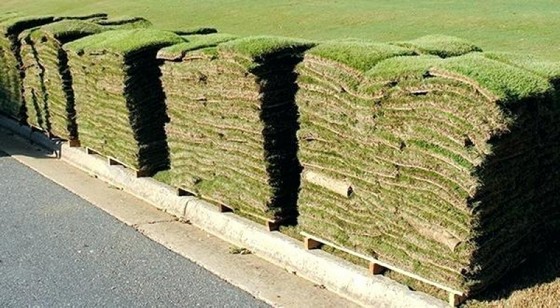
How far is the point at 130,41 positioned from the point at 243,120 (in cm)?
283

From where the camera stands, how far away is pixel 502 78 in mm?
5648

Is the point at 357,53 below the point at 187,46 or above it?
above

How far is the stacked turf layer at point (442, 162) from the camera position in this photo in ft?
18.4

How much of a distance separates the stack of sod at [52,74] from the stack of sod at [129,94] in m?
0.97

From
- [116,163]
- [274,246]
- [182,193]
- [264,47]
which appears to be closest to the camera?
[264,47]

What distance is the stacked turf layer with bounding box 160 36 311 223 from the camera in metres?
7.64

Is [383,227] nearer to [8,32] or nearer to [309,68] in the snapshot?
[309,68]

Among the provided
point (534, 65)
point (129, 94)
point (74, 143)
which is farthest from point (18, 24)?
point (534, 65)

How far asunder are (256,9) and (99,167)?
13.9 metres

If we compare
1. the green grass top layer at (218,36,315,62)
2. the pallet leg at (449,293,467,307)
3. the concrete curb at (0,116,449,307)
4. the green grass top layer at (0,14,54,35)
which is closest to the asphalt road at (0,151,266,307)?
the concrete curb at (0,116,449,307)

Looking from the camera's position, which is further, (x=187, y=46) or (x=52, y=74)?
(x=52, y=74)

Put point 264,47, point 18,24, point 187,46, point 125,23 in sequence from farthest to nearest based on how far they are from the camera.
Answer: point 125,23 < point 18,24 < point 187,46 < point 264,47

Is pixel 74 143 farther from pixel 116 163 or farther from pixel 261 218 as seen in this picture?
pixel 261 218

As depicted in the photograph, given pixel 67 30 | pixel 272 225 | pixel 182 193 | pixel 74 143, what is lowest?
pixel 74 143
